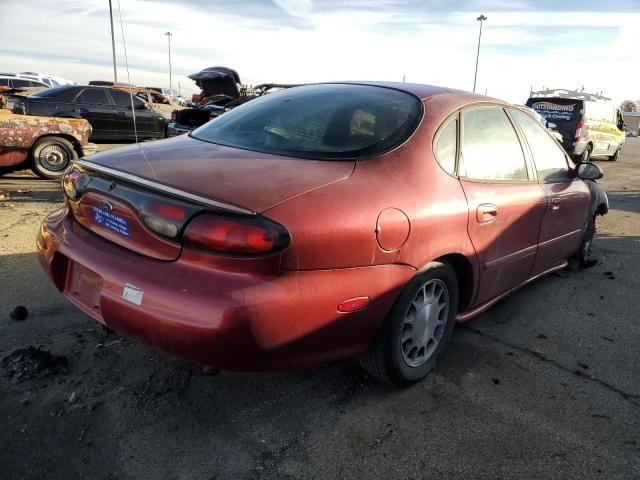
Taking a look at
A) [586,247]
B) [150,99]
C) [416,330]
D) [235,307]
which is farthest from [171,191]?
[150,99]

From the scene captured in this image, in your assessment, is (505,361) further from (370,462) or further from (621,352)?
(370,462)

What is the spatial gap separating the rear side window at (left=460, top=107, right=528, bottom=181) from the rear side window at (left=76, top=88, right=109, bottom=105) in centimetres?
1015

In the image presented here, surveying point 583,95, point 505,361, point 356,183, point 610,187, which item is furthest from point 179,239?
point 583,95

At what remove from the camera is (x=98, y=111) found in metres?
11.1

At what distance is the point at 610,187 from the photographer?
34.4ft

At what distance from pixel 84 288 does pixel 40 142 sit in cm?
623

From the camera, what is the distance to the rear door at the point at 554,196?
344cm

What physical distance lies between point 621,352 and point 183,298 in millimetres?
2732

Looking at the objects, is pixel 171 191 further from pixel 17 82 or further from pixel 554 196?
pixel 17 82

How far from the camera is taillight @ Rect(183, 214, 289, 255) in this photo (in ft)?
5.96

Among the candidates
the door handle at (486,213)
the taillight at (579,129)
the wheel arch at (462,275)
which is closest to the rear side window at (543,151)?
the door handle at (486,213)

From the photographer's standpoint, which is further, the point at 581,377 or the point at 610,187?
the point at 610,187

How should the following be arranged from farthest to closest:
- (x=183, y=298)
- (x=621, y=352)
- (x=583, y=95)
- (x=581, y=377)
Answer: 1. (x=583, y=95)
2. (x=621, y=352)
3. (x=581, y=377)
4. (x=183, y=298)

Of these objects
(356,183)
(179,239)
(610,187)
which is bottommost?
(610,187)
